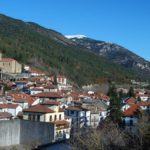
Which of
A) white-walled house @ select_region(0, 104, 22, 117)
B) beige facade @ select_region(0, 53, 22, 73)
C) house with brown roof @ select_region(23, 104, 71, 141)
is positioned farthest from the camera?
beige facade @ select_region(0, 53, 22, 73)

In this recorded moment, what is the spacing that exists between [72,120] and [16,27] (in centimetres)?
12622

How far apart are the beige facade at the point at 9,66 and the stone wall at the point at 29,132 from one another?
196 feet

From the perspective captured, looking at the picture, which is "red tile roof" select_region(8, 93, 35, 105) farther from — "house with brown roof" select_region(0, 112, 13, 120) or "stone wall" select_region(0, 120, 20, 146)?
"stone wall" select_region(0, 120, 20, 146)

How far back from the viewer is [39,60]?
4894 inches

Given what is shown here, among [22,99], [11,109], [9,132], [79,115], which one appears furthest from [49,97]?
[9,132]

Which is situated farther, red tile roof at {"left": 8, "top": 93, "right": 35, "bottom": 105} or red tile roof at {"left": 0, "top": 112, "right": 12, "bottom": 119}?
red tile roof at {"left": 8, "top": 93, "right": 35, "bottom": 105}

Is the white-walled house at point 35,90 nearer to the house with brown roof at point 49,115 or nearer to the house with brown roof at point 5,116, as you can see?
the house with brown roof at point 49,115

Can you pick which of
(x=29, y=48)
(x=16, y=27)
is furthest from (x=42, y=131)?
(x=16, y=27)

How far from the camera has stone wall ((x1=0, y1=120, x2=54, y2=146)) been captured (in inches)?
1638

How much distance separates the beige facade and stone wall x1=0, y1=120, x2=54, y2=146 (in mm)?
59671

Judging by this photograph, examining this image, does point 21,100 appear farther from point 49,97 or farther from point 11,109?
point 11,109

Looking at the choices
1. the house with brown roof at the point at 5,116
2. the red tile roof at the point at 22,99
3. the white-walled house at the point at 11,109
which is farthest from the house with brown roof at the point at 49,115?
the red tile roof at the point at 22,99

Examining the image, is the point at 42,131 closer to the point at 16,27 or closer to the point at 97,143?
the point at 97,143

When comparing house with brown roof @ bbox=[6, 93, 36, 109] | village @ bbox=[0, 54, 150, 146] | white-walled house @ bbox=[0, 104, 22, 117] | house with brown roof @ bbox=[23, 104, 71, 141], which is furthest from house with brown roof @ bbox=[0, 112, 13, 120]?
house with brown roof @ bbox=[6, 93, 36, 109]
